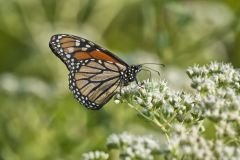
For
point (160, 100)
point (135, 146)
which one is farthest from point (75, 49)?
point (135, 146)

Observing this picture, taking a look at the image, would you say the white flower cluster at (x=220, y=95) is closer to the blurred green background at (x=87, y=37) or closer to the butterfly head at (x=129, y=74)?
the butterfly head at (x=129, y=74)

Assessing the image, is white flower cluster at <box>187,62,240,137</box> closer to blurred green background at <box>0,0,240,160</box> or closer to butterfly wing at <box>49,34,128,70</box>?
butterfly wing at <box>49,34,128,70</box>

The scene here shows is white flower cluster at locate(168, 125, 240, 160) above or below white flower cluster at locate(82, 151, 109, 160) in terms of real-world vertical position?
above

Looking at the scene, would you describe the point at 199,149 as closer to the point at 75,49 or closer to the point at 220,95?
the point at 220,95

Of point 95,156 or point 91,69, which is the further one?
point 91,69

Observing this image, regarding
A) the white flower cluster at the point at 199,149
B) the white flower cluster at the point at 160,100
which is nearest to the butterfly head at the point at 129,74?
the white flower cluster at the point at 160,100

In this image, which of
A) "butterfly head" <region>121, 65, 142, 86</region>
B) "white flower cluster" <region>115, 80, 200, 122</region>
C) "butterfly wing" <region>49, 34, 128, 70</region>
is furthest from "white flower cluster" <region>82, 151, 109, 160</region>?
"butterfly wing" <region>49, 34, 128, 70</region>
